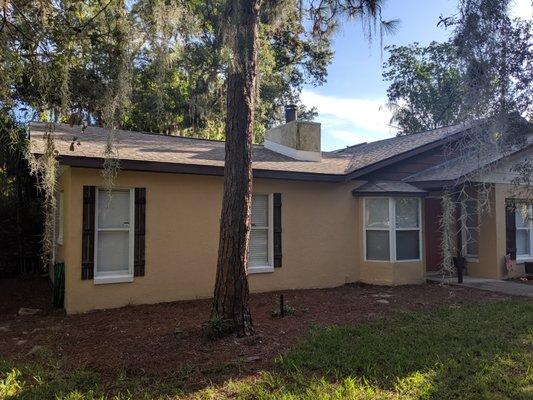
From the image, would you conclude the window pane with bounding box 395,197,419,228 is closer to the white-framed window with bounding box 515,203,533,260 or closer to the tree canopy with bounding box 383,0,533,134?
the white-framed window with bounding box 515,203,533,260

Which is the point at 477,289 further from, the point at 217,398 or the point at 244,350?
the point at 217,398

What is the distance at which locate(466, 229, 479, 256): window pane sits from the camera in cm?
1096

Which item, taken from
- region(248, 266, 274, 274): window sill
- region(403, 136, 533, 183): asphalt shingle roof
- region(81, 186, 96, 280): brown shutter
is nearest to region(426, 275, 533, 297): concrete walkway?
region(403, 136, 533, 183): asphalt shingle roof

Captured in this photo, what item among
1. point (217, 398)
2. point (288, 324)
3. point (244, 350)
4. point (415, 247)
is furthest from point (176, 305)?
point (415, 247)

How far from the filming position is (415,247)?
10141mm

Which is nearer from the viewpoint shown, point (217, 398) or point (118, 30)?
point (217, 398)

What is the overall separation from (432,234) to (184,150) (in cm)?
686

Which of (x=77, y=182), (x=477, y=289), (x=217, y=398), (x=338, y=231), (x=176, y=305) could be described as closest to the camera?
(x=217, y=398)

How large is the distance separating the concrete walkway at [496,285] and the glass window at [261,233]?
13.8ft

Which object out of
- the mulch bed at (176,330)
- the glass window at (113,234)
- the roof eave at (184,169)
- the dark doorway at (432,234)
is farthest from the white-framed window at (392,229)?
the glass window at (113,234)

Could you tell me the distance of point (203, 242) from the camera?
27.8 ft

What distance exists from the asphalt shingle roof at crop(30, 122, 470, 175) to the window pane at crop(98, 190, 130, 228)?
0.74m

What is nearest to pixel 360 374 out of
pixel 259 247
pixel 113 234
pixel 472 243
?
pixel 259 247

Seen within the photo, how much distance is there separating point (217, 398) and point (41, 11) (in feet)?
14.7
